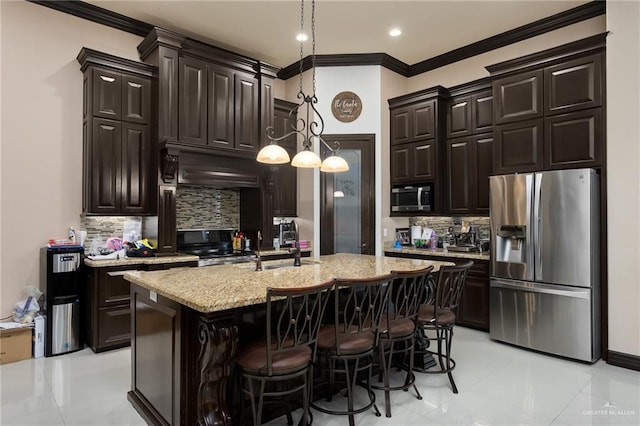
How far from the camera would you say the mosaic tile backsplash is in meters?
5.09

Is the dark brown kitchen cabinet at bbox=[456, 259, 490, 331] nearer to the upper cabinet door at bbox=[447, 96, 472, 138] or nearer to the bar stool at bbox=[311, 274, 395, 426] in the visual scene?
the upper cabinet door at bbox=[447, 96, 472, 138]

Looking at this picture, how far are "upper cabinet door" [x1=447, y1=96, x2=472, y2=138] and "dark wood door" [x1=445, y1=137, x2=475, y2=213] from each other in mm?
112

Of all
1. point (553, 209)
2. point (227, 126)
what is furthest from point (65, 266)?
point (553, 209)

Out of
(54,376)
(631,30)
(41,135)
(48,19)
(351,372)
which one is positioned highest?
(48,19)

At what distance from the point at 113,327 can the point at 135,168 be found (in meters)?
1.75

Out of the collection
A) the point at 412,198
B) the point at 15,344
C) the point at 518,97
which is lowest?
the point at 15,344

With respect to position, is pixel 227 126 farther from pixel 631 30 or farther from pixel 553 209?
pixel 631 30

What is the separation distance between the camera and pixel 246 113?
5133 mm

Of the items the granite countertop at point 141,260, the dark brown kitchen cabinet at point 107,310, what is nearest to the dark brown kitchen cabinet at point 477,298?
the granite countertop at point 141,260

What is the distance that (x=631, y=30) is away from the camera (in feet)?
11.8

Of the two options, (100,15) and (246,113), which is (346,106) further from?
(100,15)

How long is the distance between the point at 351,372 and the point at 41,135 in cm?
401

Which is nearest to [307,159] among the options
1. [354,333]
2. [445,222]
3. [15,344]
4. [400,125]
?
[354,333]

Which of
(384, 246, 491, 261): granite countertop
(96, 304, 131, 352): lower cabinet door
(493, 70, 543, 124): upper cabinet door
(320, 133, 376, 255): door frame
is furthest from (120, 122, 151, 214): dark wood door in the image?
(493, 70, 543, 124): upper cabinet door
